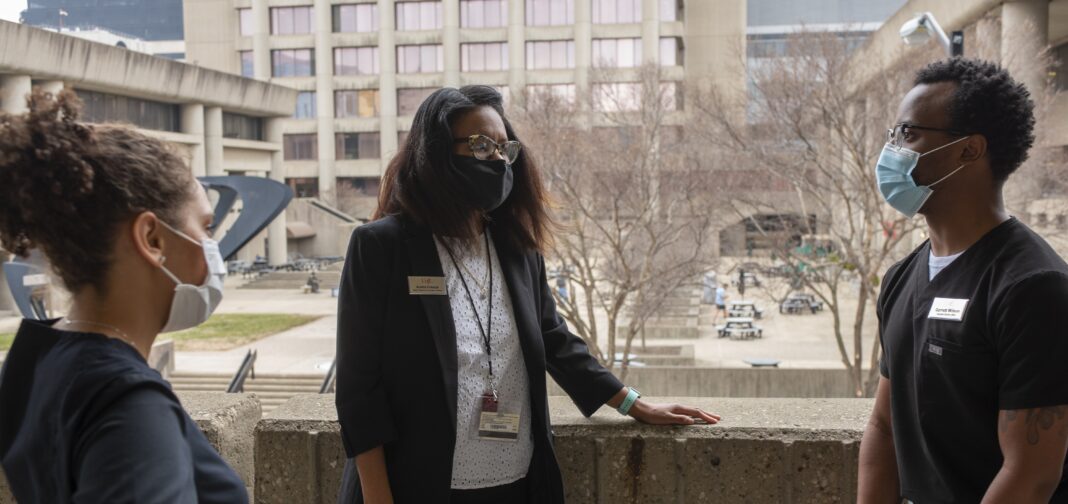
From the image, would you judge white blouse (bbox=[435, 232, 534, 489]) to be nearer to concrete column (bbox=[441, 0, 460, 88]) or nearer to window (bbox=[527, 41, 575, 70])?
window (bbox=[527, 41, 575, 70])

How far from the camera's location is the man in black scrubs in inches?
89.8

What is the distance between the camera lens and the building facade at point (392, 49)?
67.7 metres

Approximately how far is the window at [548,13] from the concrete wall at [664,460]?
6725 centimetres

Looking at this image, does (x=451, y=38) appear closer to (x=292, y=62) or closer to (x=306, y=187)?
(x=292, y=62)

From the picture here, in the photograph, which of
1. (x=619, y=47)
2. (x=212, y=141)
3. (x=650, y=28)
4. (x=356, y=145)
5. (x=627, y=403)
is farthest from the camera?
(x=356, y=145)

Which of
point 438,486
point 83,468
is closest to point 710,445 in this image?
point 438,486

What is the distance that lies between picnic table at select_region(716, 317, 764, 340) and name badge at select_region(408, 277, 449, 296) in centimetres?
3117

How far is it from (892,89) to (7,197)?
2127cm

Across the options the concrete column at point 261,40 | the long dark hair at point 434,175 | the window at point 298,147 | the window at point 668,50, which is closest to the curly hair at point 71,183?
the long dark hair at point 434,175

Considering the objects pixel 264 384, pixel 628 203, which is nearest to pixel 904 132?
pixel 628 203

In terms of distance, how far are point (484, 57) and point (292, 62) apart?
15314 millimetres

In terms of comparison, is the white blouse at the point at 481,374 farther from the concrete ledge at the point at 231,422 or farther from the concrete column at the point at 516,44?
the concrete column at the point at 516,44

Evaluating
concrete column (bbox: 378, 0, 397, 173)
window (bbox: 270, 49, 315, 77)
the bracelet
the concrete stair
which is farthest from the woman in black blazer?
window (bbox: 270, 49, 315, 77)

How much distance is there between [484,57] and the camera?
70.7 meters
